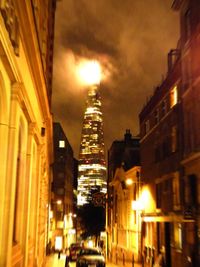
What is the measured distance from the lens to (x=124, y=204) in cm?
5016

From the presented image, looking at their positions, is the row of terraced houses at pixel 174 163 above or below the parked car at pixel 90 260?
above

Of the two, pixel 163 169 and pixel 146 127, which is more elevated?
pixel 146 127

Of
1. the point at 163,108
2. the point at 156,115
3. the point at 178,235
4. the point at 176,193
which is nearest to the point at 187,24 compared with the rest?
the point at 163,108

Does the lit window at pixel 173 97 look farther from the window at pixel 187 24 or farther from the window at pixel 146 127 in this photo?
the window at pixel 146 127

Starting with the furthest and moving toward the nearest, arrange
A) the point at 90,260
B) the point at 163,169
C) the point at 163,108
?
1. the point at 163,108
2. the point at 163,169
3. the point at 90,260

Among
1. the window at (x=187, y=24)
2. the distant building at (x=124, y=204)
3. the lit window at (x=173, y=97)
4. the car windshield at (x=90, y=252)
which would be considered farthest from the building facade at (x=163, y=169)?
the car windshield at (x=90, y=252)

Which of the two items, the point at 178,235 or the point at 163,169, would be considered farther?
the point at 163,169

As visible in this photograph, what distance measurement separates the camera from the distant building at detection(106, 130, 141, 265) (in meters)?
41.9

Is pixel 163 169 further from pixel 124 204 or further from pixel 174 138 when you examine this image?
pixel 124 204

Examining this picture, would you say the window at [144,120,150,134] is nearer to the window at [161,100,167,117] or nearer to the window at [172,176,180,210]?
the window at [161,100,167,117]

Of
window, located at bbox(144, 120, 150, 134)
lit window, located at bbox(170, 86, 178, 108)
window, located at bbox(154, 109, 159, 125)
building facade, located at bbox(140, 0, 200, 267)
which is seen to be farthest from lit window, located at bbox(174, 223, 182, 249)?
window, located at bbox(144, 120, 150, 134)

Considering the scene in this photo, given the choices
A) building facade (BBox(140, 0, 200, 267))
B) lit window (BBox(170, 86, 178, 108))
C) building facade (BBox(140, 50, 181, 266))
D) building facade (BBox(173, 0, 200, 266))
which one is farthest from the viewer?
lit window (BBox(170, 86, 178, 108))

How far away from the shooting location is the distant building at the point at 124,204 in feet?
137

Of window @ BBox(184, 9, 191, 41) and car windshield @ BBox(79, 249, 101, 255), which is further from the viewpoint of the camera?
car windshield @ BBox(79, 249, 101, 255)
